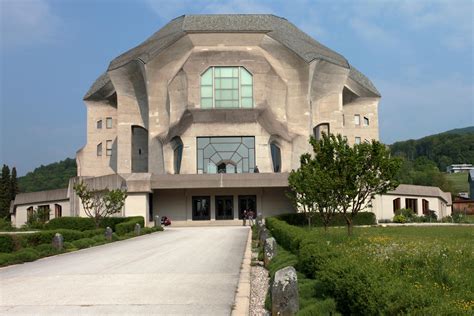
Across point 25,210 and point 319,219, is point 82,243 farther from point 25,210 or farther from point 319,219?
point 25,210

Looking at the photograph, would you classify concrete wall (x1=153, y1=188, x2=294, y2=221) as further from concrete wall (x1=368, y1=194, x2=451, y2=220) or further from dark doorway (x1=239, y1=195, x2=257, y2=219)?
concrete wall (x1=368, y1=194, x2=451, y2=220)

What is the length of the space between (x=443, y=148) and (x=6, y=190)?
11246cm

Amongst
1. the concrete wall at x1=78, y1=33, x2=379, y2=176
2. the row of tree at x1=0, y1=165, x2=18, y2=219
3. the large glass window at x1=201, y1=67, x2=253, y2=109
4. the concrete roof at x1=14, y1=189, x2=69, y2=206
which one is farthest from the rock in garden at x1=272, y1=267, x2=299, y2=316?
the row of tree at x1=0, y1=165, x2=18, y2=219

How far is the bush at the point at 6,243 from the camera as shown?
19.7m

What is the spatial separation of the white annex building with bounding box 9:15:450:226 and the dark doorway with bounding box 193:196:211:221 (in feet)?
0.29

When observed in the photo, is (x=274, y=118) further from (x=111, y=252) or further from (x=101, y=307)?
(x=101, y=307)

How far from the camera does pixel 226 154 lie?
49.6m

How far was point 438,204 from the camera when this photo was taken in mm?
54188

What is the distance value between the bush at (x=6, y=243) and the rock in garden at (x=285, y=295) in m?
15.0

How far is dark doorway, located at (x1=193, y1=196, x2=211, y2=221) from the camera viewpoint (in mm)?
48062

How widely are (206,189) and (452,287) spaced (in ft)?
131

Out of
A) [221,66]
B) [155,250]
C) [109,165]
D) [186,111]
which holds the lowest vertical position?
[155,250]

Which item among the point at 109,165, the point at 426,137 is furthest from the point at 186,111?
the point at 426,137

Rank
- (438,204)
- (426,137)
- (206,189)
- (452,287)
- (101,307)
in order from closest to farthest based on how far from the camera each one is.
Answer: (452,287), (101,307), (206,189), (438,204), (426,137)
